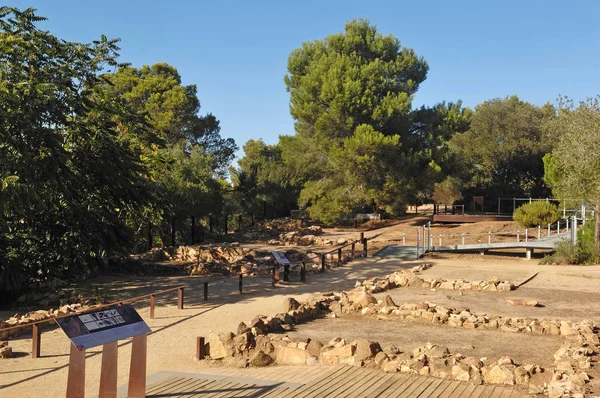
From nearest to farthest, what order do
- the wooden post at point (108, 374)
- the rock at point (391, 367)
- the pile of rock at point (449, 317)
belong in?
1. the wooden post at point (108, 374)
2. the rock at point (391, 367)
3. the pile of rock at point (449, 317)

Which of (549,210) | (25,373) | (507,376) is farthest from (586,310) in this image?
(549,210)

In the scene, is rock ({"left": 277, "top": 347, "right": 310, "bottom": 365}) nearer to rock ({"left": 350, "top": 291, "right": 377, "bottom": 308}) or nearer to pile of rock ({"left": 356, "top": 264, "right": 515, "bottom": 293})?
rock ({"left": 350, "top": 291, "right": 377, "bottom": 308})

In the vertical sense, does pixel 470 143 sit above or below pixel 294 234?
above

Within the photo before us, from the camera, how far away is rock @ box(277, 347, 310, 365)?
10.7m

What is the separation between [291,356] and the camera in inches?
427

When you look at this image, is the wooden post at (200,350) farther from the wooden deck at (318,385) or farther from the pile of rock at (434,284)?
the pile of rock at (434,284)

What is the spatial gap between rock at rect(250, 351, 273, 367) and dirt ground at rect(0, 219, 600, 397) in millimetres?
1045

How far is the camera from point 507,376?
8891 mm

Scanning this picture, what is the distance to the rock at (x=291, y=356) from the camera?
10.7m

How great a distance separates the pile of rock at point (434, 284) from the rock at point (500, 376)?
953 centimetres

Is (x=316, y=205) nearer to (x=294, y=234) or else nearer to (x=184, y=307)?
(x=294, y=234)

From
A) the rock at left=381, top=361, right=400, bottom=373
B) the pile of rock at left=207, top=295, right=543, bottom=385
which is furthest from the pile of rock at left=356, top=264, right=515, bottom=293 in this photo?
the rock at left=381, top=361, right=400, bottom=373

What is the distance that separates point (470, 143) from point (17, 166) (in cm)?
4468

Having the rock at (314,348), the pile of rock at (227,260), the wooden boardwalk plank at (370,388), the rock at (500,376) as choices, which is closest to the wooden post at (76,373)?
the wooden boardwalk plank at (370,388)
